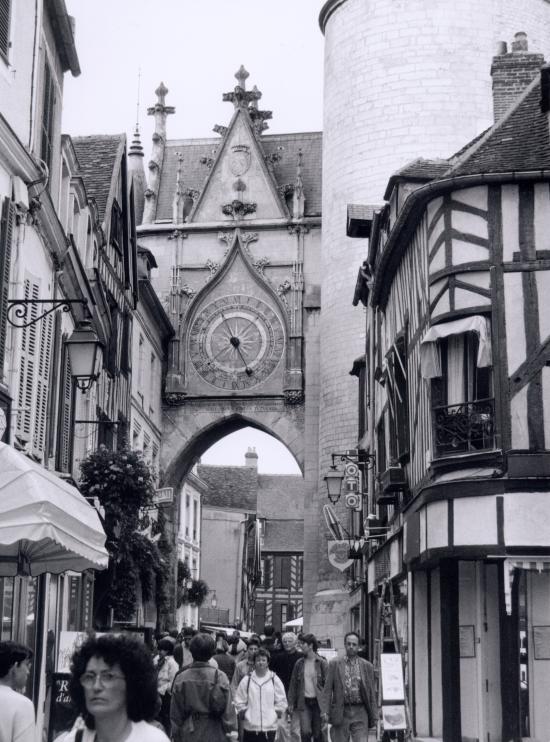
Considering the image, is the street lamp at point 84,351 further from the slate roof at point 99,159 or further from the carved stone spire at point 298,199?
the carved stone spire at point 298,199

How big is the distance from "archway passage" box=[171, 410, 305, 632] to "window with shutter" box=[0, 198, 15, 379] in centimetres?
1907

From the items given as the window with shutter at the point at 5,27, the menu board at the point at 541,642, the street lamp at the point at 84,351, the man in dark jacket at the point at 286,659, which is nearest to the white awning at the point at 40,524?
the street lamp at the point at 84,351

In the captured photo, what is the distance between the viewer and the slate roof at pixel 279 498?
6181cm

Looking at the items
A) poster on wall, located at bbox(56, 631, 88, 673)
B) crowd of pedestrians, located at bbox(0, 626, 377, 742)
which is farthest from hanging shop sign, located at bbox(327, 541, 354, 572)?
poster on wall, located at bbox(56, 631, 88, 673)

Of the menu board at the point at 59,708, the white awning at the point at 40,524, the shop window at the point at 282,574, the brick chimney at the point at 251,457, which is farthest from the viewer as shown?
the shop window at the point at 282,574

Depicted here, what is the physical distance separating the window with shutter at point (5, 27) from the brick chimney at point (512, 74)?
21.1 feet

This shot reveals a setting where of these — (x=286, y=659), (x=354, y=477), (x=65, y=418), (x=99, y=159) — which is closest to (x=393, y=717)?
(x=286, y=659)

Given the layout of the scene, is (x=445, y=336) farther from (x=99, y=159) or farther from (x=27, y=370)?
(x=99, y=159)

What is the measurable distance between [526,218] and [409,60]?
13817mm

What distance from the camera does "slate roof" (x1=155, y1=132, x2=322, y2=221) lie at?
31.2 metres

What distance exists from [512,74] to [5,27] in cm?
687

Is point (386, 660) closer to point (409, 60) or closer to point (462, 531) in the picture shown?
point (462, 531)

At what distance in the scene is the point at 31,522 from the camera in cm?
634

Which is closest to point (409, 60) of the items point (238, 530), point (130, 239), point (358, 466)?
point (130, 239)
